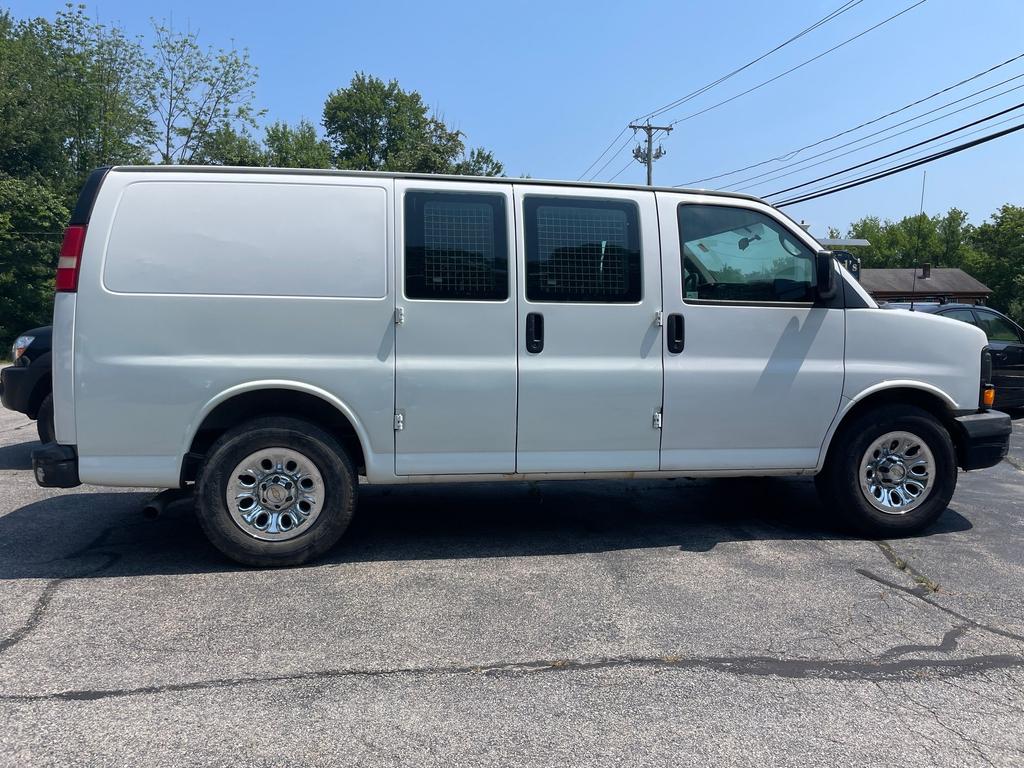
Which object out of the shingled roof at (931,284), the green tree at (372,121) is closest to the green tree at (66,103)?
the green tree at (372,121)

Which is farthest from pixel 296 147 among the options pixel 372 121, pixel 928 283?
pixel 928 283

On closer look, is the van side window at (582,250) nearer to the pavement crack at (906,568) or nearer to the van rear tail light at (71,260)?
the pavement crack at (906,568)

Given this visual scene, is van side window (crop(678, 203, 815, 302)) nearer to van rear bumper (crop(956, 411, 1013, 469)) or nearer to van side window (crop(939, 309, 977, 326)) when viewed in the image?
van rear bumper (crop(956, 411, 1013, 469))

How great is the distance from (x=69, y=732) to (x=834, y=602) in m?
3.69

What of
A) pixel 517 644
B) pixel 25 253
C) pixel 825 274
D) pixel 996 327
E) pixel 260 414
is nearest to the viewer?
pixel 517 644

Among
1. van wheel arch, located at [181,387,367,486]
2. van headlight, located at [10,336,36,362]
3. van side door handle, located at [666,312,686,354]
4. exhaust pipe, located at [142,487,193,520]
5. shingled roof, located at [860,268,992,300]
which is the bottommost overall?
exhaust pipe, located at [142,487,193,520]

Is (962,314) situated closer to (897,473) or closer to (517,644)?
(897,473)

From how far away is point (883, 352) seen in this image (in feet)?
17.9

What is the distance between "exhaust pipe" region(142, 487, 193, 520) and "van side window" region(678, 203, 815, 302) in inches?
135

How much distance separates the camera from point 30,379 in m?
6.96

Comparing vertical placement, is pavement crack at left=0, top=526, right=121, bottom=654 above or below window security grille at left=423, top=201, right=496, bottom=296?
below

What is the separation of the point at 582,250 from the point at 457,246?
2.64 ft

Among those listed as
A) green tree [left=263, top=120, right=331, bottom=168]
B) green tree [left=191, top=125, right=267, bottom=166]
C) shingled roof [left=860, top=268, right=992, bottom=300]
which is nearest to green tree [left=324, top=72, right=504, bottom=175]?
green tree [left=263, top=120, right=331, bottom=168]

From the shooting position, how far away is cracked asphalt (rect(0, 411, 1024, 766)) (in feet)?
9.65
